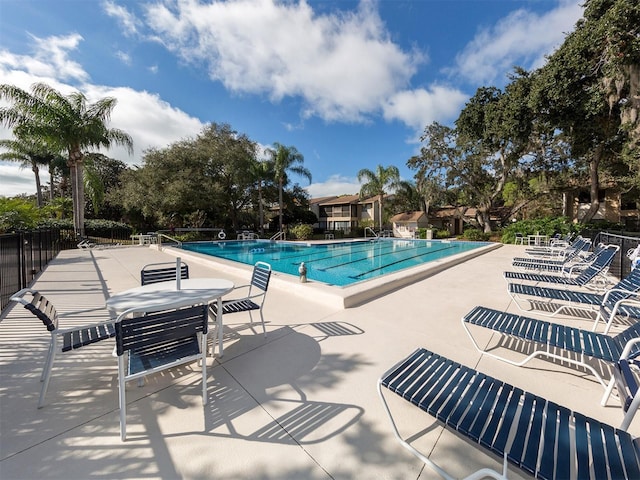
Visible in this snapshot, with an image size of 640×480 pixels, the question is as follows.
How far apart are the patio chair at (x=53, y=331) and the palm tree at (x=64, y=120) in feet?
59.7

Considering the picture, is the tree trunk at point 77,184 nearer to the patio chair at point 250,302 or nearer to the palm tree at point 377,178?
the patio chair at point 250,302

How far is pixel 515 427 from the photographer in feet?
5.27

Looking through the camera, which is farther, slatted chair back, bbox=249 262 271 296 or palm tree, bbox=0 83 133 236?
palm tree, bbox=0 83 133 236

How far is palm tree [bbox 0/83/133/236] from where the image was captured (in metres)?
14.1

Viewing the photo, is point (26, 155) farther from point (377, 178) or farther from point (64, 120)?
point (377, 178)

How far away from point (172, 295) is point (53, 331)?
3.37 ft

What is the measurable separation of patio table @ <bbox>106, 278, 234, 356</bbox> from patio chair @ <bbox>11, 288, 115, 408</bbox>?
0.32m

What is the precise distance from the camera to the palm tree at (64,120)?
14.1 metres

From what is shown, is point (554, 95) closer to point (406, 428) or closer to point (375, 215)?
point (406, 428)

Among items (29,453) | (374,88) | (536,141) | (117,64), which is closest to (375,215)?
(536,141)

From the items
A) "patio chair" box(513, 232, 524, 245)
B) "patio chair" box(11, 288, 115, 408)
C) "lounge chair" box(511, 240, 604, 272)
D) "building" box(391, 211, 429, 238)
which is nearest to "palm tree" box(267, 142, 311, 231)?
"building" box(391, 211, 429, 238)

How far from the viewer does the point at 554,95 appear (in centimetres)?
1213

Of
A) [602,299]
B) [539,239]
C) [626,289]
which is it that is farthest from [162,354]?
[539,239]

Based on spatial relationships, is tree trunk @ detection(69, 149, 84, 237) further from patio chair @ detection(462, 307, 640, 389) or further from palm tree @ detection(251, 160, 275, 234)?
patio chair @ detection(462, 307, 640, 389)
